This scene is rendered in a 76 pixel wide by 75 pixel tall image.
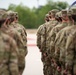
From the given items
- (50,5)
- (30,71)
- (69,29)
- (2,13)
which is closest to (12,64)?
(2,13)

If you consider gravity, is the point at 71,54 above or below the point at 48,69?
above

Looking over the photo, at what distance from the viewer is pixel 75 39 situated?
8.00 metres

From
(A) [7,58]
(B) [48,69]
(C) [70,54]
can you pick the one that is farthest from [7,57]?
(B) [48,69]

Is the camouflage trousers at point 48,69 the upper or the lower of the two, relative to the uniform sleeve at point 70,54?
lower

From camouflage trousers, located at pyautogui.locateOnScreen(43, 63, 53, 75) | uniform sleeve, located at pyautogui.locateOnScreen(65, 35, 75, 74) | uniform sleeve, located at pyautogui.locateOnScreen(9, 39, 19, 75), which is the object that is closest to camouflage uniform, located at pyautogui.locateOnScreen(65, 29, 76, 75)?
uniform sleeve, located at pyautogui.locateOnScreen(65, 35, 75, 74)

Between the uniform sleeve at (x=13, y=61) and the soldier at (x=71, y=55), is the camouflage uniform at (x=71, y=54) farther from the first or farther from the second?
the uniform sleeve at (x=13, y=61)

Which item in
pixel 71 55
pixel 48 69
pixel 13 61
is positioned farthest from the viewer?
pixel 48 69

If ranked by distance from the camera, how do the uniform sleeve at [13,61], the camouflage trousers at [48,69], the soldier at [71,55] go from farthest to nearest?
the camouflage trousers at [48,69] → the soldier at [71,55] → the uniform sleeve at [13,61]

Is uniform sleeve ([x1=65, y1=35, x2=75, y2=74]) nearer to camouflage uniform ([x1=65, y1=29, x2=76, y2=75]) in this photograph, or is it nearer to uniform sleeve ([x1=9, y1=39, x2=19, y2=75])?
camouflage uniform ([x1=65, y1=29, x2=76, y2=75])

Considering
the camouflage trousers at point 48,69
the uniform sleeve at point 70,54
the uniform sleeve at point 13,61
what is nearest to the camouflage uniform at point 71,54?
the uniform sleeve at point 70,54

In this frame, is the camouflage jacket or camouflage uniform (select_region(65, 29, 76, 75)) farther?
camouflage uniform (select_region(65, 29, 76, 75))

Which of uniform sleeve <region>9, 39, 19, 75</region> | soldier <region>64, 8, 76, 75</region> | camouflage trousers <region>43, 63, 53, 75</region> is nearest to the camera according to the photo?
uniform sleeve <region>9, 39, 19, 75</region>

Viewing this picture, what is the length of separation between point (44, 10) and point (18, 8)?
198 inches

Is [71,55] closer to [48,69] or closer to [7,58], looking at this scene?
[7,58]
